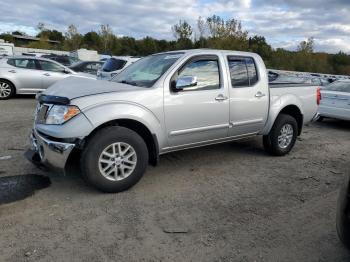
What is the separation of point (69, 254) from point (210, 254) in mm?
1239

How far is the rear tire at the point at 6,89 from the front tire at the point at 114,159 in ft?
30.4

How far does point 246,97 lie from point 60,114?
2818 millimetres

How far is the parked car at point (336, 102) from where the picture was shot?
9869mm

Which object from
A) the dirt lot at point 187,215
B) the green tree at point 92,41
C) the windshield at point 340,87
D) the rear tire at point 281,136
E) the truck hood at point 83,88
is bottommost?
the dirt lot at point 187,215

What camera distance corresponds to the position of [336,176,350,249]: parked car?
2.85m

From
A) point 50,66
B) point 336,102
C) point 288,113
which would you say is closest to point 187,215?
point 288,113

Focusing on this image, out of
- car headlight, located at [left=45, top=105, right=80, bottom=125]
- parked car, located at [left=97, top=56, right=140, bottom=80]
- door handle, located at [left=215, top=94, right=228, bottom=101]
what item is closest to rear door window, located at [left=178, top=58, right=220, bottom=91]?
door handle, located at [left=215, top=94, right=228, bottom=101]

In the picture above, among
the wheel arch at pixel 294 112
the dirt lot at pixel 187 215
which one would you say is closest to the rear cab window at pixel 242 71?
the wheel arch at pixel 294 112

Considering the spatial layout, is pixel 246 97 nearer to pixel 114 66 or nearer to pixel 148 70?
pixel 148 70

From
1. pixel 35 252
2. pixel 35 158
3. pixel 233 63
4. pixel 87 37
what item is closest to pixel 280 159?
pixel 233 63

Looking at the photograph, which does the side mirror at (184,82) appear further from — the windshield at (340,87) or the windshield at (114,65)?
the windshield at (114,65)

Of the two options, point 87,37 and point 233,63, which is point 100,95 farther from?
point 87,37

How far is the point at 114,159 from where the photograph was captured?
445cm

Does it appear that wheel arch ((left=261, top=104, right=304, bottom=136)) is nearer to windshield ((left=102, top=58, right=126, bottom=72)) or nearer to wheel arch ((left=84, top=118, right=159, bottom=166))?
wheel arch ((left=84, top=118, right=159, bottom=166))
